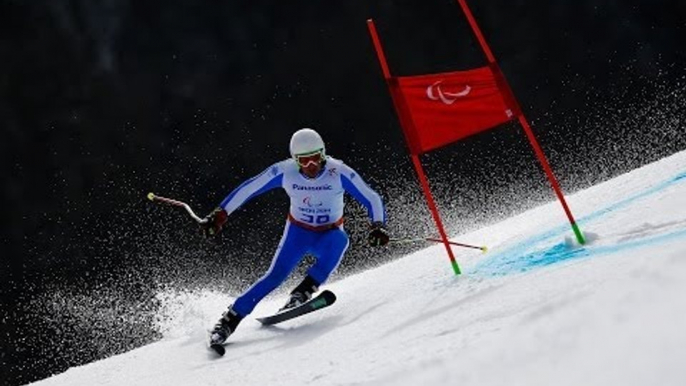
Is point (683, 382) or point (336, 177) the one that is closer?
point (683, 382)

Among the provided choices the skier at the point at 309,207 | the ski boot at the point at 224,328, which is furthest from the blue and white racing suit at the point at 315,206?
the ski boot at the point at 224,328

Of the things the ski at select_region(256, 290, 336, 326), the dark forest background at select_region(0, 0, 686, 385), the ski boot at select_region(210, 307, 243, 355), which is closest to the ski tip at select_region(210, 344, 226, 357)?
the ski boot at select_region(210, 307, 243, 355)

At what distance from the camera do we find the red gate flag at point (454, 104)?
14.3 ft

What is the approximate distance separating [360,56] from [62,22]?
5.85 m

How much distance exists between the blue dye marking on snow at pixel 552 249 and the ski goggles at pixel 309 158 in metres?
1.16

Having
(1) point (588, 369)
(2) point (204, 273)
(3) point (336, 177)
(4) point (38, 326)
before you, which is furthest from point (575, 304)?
(4) point (38, 326)

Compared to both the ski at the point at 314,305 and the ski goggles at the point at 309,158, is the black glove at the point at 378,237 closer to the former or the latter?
the ski at the point at 314,305

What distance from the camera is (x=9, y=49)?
15.2m

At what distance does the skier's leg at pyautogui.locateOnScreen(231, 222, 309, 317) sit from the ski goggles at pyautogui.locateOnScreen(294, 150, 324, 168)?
44cm

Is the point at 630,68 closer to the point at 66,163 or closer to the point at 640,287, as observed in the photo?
the point at 66,163

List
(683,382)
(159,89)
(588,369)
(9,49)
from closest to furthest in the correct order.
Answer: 1. (683,382)
2. (588,369)
3. (9,49)
4. (159,89)

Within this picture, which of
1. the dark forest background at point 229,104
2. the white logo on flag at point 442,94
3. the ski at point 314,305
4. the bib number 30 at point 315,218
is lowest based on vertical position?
the ski at point 314,305

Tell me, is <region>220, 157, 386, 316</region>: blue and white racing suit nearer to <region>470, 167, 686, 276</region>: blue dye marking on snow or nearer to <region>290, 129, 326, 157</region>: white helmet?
<region>290, 129, 326, 157</region>: white helmet

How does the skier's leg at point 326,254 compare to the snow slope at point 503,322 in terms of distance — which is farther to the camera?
the skier's leg at point 326,254
